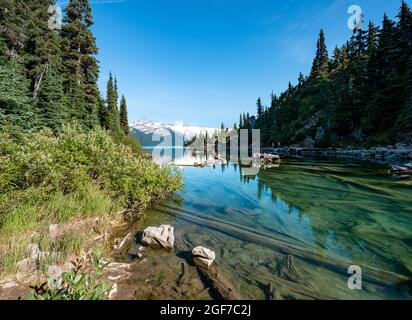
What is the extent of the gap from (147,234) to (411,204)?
12.9 meters

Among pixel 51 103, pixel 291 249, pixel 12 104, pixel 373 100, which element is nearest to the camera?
pixel 291 249

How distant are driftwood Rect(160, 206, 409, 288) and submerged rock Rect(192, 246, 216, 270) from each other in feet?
6.93

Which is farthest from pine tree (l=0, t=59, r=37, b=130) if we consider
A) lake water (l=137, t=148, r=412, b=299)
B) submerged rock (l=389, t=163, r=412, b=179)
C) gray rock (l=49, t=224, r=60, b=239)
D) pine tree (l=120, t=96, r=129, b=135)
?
pine tree (l=120, t=96, r=129, b=135)

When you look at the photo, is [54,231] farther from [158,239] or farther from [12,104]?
[12,104]

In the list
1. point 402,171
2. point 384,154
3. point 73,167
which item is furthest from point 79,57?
point 384,154

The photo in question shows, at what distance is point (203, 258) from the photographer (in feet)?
17.1

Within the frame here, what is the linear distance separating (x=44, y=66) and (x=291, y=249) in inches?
1141

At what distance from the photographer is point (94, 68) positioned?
1169 inches

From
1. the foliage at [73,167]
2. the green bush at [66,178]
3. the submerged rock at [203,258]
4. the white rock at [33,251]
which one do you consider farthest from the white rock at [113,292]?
the foliage at [73,167]

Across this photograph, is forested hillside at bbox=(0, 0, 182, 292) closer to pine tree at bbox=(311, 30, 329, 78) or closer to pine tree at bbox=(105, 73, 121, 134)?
pine tree at bbox=(105, 73, 121, 134)

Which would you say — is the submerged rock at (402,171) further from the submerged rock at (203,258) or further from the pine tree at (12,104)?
the pine tree at (12,104)

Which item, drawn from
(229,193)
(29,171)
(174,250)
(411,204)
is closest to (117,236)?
(174,250)

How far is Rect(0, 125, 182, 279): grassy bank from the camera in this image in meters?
4.48
